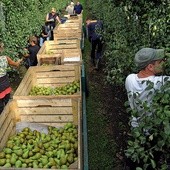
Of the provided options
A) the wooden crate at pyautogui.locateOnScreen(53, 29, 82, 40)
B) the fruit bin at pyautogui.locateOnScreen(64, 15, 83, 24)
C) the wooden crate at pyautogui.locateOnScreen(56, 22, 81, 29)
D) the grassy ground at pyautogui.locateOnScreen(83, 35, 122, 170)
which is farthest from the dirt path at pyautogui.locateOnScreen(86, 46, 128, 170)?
the fruit bin at pyautogui.locateOnScreen(64, 15, 83, 24)

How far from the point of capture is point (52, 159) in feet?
14.3

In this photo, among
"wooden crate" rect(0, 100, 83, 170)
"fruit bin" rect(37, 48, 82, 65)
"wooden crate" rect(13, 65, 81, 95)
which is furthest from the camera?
"fruit bin" rect(37, 48, 82, 65)

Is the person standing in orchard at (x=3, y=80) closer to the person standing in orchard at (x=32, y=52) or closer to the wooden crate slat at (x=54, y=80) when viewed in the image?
the wooden crate slat at (x=54, y=80)

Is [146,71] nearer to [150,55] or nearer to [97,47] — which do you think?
[150,55]

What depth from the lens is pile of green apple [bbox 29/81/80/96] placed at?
6762mm

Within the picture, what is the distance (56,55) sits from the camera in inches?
344

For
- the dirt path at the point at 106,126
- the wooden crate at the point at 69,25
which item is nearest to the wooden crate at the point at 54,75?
the dirt path at the point at 106,126

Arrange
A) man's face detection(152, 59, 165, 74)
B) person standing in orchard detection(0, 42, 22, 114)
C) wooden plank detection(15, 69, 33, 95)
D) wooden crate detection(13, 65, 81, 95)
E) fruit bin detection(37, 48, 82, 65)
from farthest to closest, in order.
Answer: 1. fruit bin detection(37, 48, 82, 65)
2. wooden crate detection(13, 65, 81, 95)
3. person standing in orchard detection(0, 42, 22, 114)
4. wooden plank detection(15, 69, 33, 95)
5. man's face detection(152, 59, 165, 74)

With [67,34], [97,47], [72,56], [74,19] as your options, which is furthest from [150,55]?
[74,19]

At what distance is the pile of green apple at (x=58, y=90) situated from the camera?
22.2ft

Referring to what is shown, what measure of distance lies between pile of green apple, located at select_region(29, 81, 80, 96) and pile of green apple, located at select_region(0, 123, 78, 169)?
1475 mm

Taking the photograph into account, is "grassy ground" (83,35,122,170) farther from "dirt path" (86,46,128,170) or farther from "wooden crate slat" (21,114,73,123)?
"wooden crate slat" (21,114,73,123)

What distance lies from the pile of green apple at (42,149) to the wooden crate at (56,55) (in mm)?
3500

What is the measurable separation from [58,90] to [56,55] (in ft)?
6.33
